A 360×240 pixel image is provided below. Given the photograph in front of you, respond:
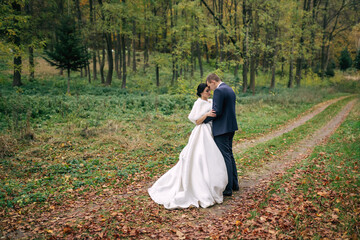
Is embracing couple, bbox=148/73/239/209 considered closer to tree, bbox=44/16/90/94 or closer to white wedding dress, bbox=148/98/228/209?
white wedding dress, bbox=148/98/228/209

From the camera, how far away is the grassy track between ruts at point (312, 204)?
359 centimetres

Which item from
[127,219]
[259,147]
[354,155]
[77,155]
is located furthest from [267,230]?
[77,155]

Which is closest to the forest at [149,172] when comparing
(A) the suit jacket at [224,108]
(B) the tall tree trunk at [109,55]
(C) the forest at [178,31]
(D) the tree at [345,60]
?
(A) the suit jacket at [224,108]

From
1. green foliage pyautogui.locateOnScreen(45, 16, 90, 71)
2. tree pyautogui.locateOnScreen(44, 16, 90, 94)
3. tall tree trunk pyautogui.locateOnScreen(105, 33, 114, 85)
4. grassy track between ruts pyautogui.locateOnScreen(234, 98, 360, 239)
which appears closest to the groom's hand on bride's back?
grassy track between ruts pyautogui.locateOnScreen(234, 98, 360, 239)

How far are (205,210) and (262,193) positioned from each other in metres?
1.50

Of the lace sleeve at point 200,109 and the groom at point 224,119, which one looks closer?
the groom at point 224,119

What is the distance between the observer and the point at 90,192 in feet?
19.5

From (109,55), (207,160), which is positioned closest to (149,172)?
(207,160)

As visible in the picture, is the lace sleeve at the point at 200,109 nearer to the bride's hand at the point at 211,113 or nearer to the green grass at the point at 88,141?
the bride's hand at the point at 211,113

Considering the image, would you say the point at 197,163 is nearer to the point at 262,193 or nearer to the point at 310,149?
the point at 262,193

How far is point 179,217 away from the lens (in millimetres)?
4539

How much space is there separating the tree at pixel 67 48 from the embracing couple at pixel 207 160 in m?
17.6

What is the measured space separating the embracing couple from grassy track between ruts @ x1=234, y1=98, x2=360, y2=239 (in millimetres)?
940

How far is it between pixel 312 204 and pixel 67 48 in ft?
68.2
